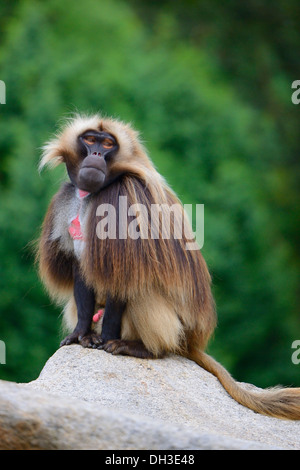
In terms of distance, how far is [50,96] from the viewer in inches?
736

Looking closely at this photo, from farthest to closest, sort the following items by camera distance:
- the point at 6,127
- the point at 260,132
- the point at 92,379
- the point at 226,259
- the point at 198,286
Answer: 1. the point at 260,132
2. the point at 6,127
3. the point at 226,259
4. the point at 198,286
5. the point at 92,379

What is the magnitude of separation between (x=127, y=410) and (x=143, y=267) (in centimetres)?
106

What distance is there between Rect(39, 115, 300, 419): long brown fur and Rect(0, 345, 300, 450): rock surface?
0.60ft

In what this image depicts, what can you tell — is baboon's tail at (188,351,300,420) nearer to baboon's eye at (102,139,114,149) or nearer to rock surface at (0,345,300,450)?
rock surface at (0,345,300,450)

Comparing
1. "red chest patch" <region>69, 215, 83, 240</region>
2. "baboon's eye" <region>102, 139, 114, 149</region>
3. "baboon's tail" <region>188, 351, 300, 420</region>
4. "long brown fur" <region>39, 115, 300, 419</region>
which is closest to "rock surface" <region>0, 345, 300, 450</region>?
"baboon's tail" <region>188, 351, 300, 420</region>

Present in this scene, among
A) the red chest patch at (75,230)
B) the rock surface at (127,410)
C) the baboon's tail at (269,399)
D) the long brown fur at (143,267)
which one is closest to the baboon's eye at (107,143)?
the long brown fur at (143,267)

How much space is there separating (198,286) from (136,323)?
0.58 metres

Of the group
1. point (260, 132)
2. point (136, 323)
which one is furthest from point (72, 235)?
point (260, 132)

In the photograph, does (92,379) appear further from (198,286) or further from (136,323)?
(198,286)

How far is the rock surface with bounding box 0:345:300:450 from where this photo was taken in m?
4.35

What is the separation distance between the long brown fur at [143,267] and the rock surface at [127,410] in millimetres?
183

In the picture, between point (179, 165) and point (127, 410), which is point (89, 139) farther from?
point (179, 165)

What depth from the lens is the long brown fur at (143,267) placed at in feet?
20.0

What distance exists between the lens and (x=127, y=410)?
18.4 feet
